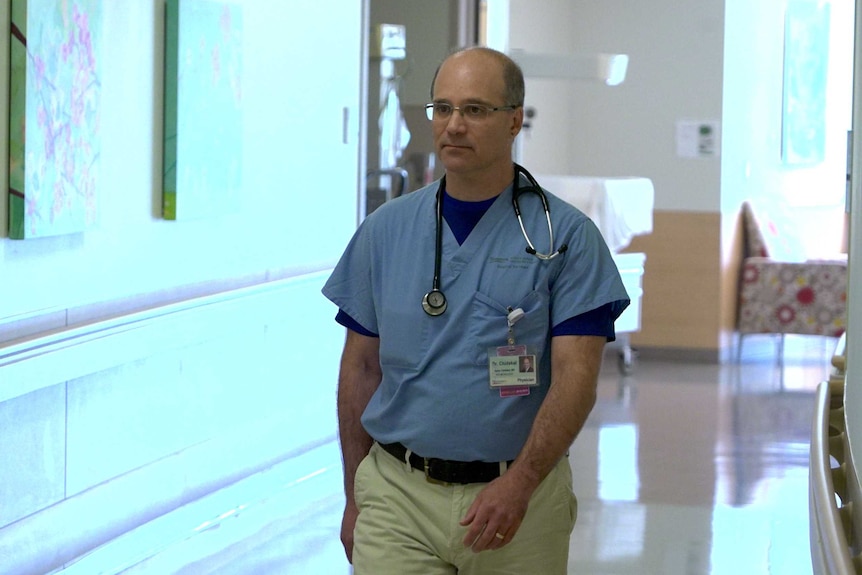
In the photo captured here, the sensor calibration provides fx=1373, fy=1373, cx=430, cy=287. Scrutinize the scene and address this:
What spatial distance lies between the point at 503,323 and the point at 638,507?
142 inches

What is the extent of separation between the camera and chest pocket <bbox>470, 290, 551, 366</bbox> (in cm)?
234

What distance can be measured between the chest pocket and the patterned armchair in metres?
8.27

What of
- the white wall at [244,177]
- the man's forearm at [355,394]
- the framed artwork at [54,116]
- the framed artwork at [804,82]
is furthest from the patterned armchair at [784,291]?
the man's forearm at [355,394]

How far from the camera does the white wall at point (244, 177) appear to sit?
4.51 metres

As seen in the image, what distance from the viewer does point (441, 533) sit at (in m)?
2.37

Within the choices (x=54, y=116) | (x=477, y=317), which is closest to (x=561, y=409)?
(x=477, y=317)

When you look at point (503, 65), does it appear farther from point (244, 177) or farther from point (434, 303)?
point (244, 177)

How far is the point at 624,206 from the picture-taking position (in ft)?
29.6

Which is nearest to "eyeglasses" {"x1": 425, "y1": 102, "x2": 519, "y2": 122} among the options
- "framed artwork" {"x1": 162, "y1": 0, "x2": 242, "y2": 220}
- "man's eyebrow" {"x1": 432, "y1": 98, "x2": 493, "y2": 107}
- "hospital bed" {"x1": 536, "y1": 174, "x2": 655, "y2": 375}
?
"man's eyebrow" {"x1": 432, "y1": 98, "x2": 493, "y2": 107}

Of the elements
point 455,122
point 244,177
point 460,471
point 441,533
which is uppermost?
point 455,122

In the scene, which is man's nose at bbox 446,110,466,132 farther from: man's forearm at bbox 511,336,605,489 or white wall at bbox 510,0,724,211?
white wall at bbox 510,0,724,211

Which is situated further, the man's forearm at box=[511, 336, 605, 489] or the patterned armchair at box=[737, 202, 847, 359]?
the patterned armchair at box=[737, 202, 847, 359]

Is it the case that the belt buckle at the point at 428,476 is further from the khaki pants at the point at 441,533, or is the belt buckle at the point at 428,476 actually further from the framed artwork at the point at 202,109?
the framed artwork at the point at 202,109

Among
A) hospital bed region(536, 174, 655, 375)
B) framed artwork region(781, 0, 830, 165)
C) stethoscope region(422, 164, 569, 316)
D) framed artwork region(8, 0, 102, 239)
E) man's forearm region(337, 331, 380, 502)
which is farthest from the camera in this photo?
framed artwork region(781, 0, 830, 165)
